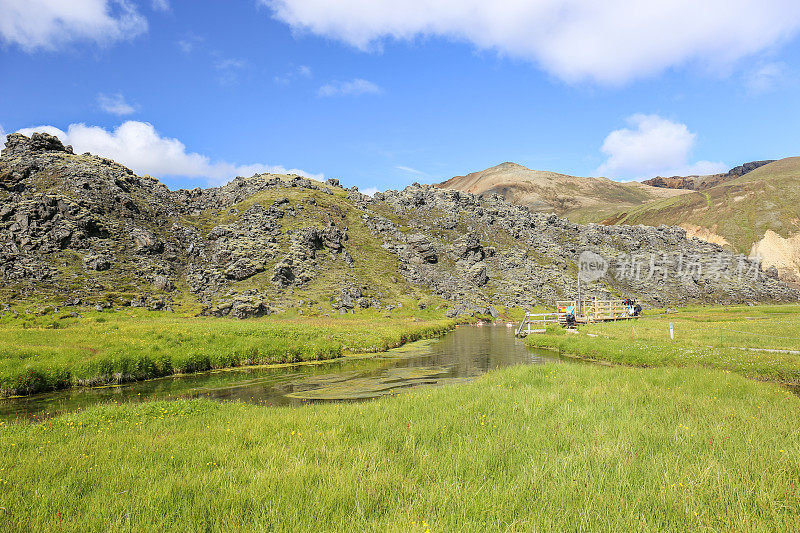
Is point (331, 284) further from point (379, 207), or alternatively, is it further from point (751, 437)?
point (751, 437)

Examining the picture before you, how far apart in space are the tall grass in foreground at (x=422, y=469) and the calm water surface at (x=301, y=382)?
7130 millimetres

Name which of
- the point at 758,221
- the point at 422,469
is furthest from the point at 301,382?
the point at 758,221

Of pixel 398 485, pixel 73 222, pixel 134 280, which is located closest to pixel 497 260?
pixel 134 280

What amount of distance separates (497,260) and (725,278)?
240 feet

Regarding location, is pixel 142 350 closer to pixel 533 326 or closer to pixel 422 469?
pixel 422 469

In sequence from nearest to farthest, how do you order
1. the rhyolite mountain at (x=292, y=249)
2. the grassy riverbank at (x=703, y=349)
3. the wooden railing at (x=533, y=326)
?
the grassy riverbank at (x=703, y=349), the wooden railing at (x=533, y=326), the rhyolite mountain at (x=292, y=249)

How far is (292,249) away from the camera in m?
94.3

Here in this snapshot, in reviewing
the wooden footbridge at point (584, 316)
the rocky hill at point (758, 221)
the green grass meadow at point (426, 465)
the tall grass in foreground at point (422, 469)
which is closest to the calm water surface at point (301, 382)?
the green grass meadow at point (426, 465)

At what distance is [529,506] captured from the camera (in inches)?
240

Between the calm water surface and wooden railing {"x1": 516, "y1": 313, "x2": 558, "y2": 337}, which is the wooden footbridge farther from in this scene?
the calm water surface

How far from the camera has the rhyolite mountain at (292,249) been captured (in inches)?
2985

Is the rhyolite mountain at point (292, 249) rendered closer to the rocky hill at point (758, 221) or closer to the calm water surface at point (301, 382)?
the rocky hill at point (758, 221)

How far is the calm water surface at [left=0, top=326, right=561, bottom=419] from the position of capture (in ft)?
65.3

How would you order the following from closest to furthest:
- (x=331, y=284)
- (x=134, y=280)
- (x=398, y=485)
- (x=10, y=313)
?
(x=398, y=485)
(x=10, y=313)
(x=134, y=280)
(x=331, y=284)
